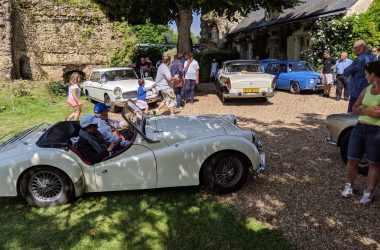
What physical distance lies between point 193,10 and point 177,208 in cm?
1501

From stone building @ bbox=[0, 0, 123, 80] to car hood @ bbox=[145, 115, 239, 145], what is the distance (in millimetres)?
17048

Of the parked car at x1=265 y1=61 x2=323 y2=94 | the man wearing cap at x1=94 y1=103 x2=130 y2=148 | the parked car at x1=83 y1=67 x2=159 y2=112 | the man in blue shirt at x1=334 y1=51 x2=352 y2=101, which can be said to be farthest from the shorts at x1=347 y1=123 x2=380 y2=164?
the parked car at x1=265 y1=61 x2=323 y2=94

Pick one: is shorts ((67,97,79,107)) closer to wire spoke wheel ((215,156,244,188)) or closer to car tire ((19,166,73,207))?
car tire ((19,166,73,207))

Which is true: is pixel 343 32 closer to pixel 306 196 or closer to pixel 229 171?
pixel 306 196

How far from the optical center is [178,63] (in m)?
13.8

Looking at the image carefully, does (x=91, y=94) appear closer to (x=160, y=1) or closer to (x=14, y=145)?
(x=160, y=1)

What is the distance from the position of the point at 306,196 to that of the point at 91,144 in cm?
309

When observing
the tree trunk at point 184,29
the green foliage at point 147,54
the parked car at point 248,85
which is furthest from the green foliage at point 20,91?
the parked car at point 248,85

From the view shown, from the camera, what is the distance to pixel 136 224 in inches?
183

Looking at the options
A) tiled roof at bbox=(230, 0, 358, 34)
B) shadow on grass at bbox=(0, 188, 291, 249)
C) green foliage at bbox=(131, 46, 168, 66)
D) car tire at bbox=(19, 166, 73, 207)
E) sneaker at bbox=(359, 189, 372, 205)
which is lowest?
shadow on grass at bbox=(0, 188, 291, 249)

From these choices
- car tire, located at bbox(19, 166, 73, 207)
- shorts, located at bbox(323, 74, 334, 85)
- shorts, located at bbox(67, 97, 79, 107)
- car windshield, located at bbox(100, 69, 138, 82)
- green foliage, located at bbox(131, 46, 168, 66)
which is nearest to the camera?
car tire, located at bbox(19, 166, 73, 207)

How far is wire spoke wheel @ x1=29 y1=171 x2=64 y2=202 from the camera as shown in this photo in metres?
5.14

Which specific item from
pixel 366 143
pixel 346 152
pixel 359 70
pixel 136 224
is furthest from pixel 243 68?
pixel 136 224

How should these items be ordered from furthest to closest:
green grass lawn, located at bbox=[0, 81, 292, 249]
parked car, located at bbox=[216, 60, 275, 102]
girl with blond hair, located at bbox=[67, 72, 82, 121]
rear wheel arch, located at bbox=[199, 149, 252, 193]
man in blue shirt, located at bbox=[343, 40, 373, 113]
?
parked car, located at bbox=[216, 60, 275, 102] → girl with blond hair, located at bbox=[67, 72, 82, 121] → man in blue shirt, located at bbox=[343, 40, 373, 113] → rear wheel arch, located at bbox=[199, 149, 252, 193] → green grass lawn, located at bbox=[0, 81, 292, 249]
